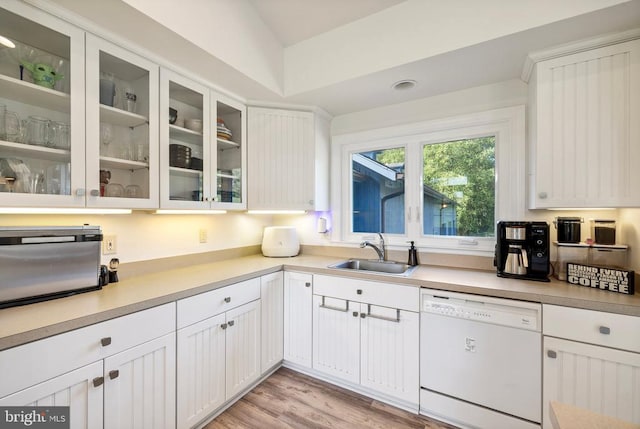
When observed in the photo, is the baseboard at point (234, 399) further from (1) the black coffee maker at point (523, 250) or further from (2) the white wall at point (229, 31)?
(2) the white wall at point (229, 31)

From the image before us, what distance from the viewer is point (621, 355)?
128 cm

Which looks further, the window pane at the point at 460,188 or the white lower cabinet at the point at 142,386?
the window pane at the point at 460,188

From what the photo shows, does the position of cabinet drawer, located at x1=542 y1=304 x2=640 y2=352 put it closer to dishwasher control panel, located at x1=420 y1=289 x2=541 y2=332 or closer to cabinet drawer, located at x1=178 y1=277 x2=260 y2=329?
dishwasher control panel, located at x1=420 y1=289 x2=541 y2=332

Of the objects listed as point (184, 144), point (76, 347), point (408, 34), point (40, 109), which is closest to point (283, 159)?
point (184, 144)

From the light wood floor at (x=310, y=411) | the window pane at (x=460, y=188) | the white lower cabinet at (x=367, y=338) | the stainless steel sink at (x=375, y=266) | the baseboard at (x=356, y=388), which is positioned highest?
the window pane at (x=460, y=188)

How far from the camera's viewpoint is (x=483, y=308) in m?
1.56

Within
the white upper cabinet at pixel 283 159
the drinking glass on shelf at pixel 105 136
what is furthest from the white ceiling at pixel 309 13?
the drinking glass on shelf at pixel 105 136

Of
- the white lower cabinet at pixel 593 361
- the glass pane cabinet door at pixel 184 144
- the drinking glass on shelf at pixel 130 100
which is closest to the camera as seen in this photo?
the white lower cabinet at pixel 593 361

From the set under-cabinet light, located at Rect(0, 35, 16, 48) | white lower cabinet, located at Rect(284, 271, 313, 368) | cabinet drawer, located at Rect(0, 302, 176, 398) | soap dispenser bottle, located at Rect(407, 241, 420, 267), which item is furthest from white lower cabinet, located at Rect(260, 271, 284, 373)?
under-cabinet light, located at Rect(0, 35, 16, 48)

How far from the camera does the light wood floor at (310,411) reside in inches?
66.2

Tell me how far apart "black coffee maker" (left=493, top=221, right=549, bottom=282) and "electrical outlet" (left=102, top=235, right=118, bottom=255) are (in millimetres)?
2504

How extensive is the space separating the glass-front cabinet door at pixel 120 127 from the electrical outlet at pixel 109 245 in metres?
0.33

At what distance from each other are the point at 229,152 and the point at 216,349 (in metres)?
1.48

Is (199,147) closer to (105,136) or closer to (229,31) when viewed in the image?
(105,136)
